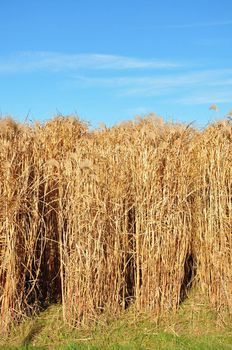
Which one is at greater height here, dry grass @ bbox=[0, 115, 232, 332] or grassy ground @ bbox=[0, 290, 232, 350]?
dry grass @ bbox=[0, 115, 232, 332]

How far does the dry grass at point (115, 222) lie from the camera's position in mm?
6270

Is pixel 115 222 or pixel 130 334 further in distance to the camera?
pixel 115 222

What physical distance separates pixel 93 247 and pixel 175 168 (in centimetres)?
140

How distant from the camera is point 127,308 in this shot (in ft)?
22.5

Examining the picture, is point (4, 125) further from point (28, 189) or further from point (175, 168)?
point (175, 168)

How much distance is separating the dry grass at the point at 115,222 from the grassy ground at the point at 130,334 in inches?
5.9

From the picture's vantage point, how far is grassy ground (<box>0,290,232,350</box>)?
613cm

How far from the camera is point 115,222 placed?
255 inches

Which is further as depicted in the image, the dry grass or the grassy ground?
the dry grass

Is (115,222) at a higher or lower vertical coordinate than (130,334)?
higher

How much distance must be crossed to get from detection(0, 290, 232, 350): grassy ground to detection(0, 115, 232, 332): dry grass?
0.15 meters

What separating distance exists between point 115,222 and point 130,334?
1.28 m

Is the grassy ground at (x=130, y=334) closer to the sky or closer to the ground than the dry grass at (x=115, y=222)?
closer to the ground

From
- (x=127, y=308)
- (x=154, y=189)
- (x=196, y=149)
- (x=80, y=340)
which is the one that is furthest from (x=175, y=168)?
(x=80, y=340)
